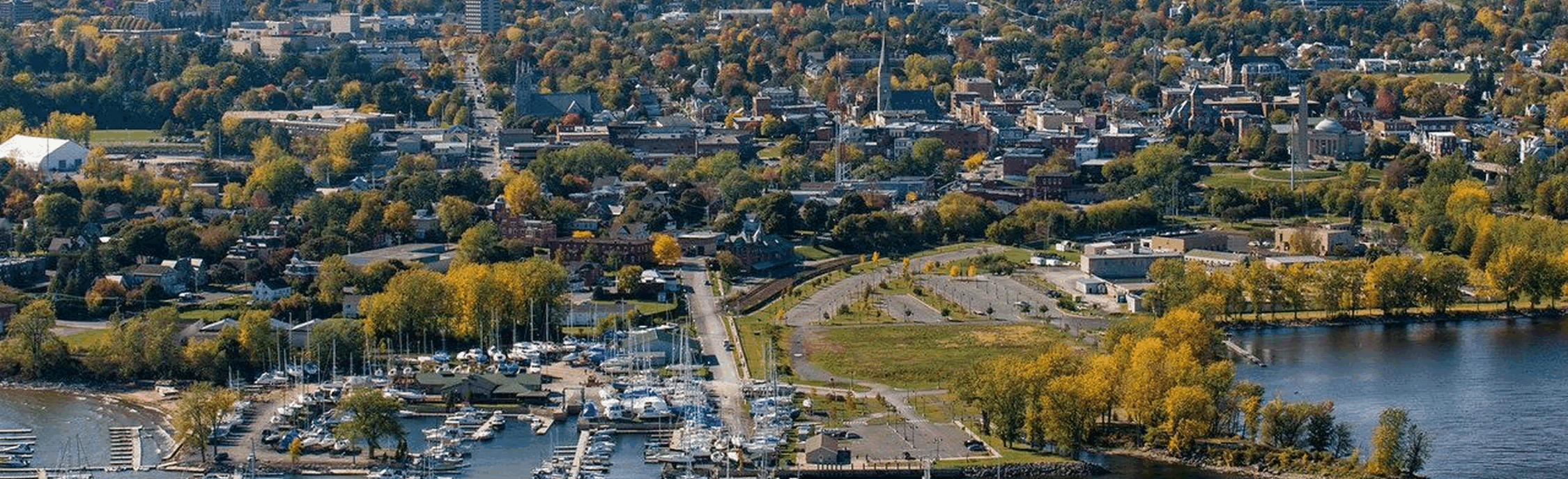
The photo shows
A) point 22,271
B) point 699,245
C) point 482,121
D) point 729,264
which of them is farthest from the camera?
point 482,121

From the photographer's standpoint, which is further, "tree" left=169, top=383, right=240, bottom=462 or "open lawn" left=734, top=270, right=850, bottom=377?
"open lawn" left=734, top=270, right=850, bottom=377

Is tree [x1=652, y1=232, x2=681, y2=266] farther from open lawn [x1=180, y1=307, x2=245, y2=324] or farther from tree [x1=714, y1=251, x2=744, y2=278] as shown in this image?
open lawn [x1=180, y1=307, x2=245, y2=324]

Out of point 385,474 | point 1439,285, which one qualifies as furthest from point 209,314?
point 1439,285

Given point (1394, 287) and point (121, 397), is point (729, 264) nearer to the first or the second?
point (1394, 287)

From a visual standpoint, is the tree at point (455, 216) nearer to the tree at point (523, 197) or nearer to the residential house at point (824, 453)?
the tree at point (523, 197)

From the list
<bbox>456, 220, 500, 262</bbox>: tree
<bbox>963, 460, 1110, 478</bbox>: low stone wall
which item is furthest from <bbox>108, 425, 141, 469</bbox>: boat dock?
<bbox>456, 220, 500, 262</bbox>: tree

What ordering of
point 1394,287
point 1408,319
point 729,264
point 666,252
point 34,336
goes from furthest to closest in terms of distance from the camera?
point 666,252
point 729,264
point 1394,287
point 1408,319
point 34,336

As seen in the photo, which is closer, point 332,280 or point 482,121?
point 332,280

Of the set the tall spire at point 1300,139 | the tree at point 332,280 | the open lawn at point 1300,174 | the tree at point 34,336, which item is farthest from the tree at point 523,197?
the tall spire at point 1300,139

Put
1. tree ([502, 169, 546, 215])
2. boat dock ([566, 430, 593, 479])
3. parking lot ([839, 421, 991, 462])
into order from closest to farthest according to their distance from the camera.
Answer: boat dock ([566, 430, 593, 479]) → parking lot ([839, 421, 991, 462]) → tree ([502, 169, 546, 215])
